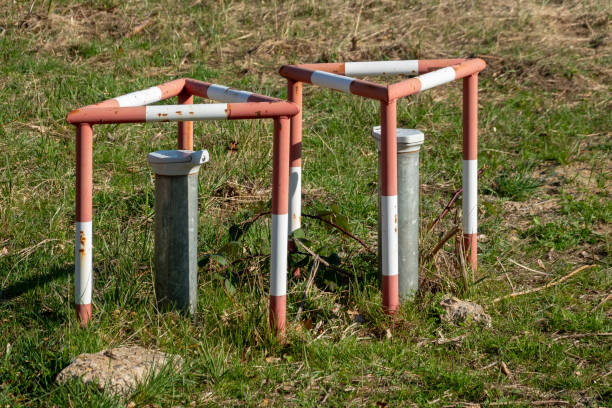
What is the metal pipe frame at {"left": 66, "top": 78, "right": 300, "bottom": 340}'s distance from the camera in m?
3.23

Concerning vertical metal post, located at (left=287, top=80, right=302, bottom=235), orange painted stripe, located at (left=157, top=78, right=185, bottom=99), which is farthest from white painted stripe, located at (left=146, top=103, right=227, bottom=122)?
vertical metal post, located at (left=287, top=80, right=302, bottom=235)

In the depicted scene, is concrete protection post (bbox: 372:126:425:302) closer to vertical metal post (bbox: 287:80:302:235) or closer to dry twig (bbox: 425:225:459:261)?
dry twig (bbox: 425:225:459:261)

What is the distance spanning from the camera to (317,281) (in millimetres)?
4211

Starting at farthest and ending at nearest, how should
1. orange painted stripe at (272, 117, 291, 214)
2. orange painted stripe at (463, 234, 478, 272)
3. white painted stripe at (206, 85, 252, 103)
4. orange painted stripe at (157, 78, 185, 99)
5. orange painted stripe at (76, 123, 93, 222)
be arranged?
orange painted stripe at (463, 234, 478, 272) → orange painted stripe at (157, 78, 185, 99) → white painted stripe at (206, 85, 252, 103) → orange painted stripe at (272, 117, 291, 214) → orange painted stripe at (76, 123, 93, 222)

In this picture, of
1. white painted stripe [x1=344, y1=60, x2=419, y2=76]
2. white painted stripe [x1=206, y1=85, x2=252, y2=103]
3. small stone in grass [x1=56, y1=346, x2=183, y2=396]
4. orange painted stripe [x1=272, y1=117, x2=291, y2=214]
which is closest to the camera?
small stone in grass [x1=56, y1=346, x2=183, y2=396]

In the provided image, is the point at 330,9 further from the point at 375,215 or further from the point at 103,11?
the point at 375,215

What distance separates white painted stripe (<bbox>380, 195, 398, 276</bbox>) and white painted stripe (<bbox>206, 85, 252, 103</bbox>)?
0.71 meters

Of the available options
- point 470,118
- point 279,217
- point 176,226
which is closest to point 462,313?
point 470,118

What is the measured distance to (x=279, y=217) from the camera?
11.4ft

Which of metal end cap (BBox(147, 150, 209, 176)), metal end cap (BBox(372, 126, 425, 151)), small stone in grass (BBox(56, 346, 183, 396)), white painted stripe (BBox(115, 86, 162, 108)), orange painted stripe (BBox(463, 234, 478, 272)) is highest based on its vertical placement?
white painted stripe (BBox(115, 86, 162, 108))

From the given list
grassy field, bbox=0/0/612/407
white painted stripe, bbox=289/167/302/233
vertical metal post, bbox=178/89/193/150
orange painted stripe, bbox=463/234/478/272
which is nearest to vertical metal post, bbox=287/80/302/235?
white painted stripe, bbox=289/167/302/233

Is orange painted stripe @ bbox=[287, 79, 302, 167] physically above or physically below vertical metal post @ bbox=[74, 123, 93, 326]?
above

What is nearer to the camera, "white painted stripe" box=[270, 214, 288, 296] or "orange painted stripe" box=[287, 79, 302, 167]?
"white painted stripe" box=[270, 214, 288, 296]

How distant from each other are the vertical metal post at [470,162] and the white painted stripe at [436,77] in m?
0.23
